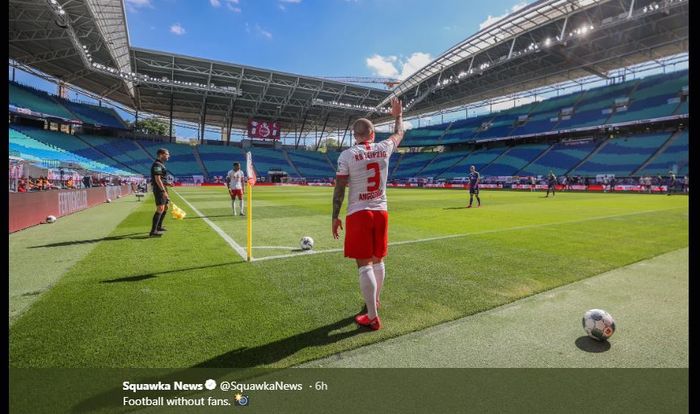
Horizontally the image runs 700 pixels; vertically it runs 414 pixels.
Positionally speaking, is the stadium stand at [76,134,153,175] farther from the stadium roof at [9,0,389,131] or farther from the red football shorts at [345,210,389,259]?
the red football shorts at [345,210,389,259]

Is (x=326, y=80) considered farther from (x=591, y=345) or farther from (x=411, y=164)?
(x=591, y=345)

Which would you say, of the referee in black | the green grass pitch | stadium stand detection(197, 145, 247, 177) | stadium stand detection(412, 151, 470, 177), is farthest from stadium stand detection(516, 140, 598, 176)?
the referee in black

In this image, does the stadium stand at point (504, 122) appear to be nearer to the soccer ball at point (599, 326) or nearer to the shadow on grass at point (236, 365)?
the soccer ball at point (599, 326)

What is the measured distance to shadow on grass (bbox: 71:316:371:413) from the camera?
7.98 feet

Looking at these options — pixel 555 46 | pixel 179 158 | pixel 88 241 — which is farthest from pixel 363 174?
pixel 179 158

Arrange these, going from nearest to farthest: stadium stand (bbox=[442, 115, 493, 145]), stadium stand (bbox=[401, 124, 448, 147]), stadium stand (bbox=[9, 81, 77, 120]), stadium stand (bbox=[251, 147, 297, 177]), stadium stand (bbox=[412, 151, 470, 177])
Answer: stadium stand (bbox=[9, 81, 77, 120])
stadium stand (bbox=[412, 151, 470, 177])
stadium stand (bbox=[251, 147, 297, 177])
stadium stand (bbox=[442, 115, 493, 145])
stadium stand (bbox=[401, 124, 448, 147])

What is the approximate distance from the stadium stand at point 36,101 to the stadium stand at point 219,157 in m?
20.3

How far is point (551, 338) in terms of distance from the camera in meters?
3.38

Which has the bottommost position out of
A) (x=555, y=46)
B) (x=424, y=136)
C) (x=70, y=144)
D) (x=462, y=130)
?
(x=70, y=144)

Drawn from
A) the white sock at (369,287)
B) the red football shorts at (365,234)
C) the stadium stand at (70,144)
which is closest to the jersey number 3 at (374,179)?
the red football shorts at (365,234)

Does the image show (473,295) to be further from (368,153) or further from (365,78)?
(365,78)

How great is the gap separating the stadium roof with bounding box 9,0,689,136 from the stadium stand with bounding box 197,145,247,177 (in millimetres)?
5719

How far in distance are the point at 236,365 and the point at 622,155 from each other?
2189 inches

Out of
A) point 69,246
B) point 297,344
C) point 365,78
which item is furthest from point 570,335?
point 365,78
